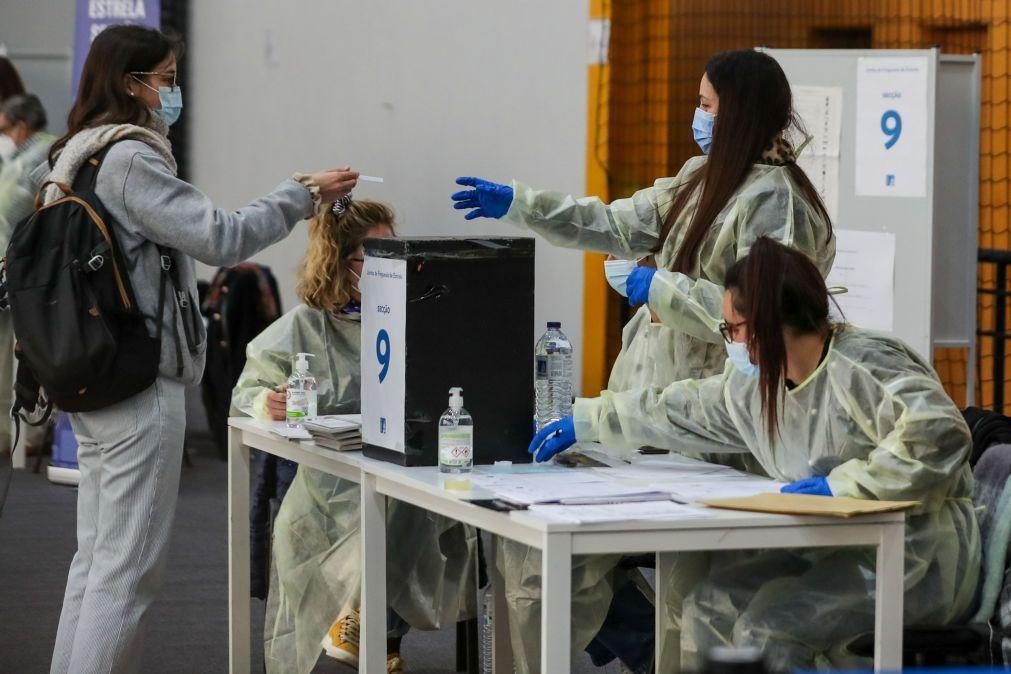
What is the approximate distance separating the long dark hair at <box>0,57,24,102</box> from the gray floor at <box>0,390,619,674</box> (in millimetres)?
1554

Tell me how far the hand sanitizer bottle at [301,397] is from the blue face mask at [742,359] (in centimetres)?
110

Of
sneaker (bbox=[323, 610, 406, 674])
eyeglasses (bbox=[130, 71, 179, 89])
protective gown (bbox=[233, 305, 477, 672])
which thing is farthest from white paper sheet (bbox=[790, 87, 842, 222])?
eyeglasses (bbox=[130, 71, 179, 89])

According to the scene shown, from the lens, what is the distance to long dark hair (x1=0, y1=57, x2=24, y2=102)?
5.58 m

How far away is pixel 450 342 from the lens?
8.71ft

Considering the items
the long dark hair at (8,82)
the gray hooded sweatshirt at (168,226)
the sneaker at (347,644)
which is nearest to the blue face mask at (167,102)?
the gray hooded sweatshirt at (168,226)

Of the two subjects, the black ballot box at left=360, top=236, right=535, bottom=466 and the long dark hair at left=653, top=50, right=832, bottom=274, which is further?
the long dark hair at left=653, top=50, right=832, bottom=274

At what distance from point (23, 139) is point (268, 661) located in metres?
2.71

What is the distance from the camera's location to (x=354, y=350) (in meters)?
3.66

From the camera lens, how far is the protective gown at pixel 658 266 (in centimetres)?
289

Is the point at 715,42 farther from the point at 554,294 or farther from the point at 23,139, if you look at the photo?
the point at 23,139

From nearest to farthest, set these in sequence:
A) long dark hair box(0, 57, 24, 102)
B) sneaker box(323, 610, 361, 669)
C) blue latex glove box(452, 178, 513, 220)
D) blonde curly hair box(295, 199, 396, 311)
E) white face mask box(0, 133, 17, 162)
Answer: blue latex glove box(452, 178, 513, 220) < blonde curly hair box(295, 199, 396, 311) < sneaker box(323, 610, 361, 669) < white face mask box(0, 133, 17, 162) < long dark hair box(0, 57, 24, 102)

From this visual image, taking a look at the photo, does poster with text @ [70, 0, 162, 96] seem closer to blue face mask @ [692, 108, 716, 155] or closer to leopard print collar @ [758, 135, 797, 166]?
blue face mask @ [692, 108, 716, 155]

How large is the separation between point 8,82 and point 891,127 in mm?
3221

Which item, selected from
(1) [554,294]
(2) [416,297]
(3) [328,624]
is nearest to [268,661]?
(3) [328,624]
